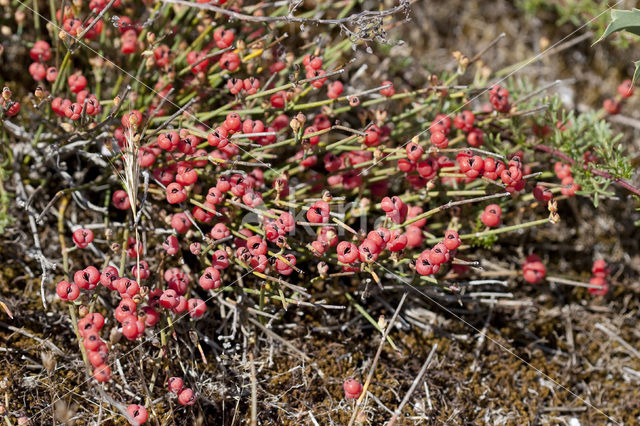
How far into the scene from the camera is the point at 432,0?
350 cm

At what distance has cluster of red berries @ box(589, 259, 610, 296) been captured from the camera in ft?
8.22

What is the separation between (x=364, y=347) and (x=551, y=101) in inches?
50.4

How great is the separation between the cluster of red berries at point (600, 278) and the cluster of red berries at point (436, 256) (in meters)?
0.95

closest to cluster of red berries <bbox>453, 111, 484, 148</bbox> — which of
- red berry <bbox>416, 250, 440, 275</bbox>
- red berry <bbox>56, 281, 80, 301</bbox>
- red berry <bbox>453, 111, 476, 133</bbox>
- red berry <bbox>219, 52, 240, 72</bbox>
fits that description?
red berry <bbox>453, 111, 476, 133</bbox>

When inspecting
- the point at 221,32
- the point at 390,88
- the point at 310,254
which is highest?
the point at 221,32

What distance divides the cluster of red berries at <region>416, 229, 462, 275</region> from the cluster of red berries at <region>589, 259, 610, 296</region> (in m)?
0.95

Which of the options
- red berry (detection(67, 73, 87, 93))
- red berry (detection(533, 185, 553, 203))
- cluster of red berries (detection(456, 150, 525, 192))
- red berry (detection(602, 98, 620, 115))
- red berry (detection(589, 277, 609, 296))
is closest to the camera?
cluster of red berries (detection(456, 150, 525, 192))

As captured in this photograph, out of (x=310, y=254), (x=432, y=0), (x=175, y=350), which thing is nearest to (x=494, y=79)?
(x=432, y=0)

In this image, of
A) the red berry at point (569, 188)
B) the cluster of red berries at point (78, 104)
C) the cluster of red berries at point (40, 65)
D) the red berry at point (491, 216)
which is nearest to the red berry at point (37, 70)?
the cluster of red berries at point (40, 65)

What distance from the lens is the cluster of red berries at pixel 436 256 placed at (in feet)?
6.15

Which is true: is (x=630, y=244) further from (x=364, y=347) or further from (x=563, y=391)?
(x=364, y=347)

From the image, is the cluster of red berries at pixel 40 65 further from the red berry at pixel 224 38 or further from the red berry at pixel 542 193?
the red berry at pixel 542 193

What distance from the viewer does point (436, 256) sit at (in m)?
1.87

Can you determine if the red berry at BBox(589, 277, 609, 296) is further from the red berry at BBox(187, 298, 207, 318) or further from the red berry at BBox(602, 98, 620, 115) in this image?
the red berry at BBox(187, 298, 207, 318)
